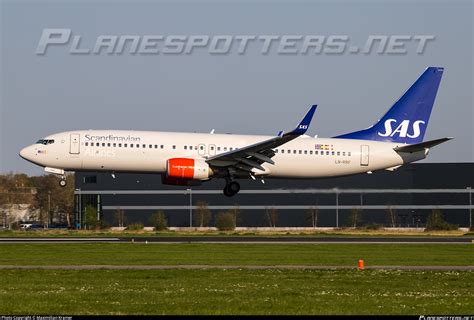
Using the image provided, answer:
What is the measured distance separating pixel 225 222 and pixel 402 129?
29400 mm

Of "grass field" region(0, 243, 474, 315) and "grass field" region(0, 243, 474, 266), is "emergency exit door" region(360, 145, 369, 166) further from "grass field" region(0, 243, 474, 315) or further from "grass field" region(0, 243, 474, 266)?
"grass field" region(0, 243, 474, 315)

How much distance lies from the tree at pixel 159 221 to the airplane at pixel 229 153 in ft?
83.1

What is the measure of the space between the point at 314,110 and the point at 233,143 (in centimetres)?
686

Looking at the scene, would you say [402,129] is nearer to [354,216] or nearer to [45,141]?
[45,141]

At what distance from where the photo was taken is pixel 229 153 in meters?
54.3

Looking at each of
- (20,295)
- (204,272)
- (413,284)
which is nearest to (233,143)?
(204,272)

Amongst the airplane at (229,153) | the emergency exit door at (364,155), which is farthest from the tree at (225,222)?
the emergency exit door at (364,155)

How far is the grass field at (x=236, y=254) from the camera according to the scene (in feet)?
126

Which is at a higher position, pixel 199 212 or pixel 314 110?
pixel 314 110

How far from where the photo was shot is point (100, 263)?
36.8 meters

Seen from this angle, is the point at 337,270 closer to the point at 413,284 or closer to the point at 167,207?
the point at 413,284

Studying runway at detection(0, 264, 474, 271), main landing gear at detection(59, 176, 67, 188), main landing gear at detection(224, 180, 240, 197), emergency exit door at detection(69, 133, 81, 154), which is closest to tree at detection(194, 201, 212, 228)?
main landing gear at detection(224, 180, 240, 197)

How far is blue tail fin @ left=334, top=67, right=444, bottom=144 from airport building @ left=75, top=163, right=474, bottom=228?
73.9 ft

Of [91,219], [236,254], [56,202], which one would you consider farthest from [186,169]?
[56,202]
